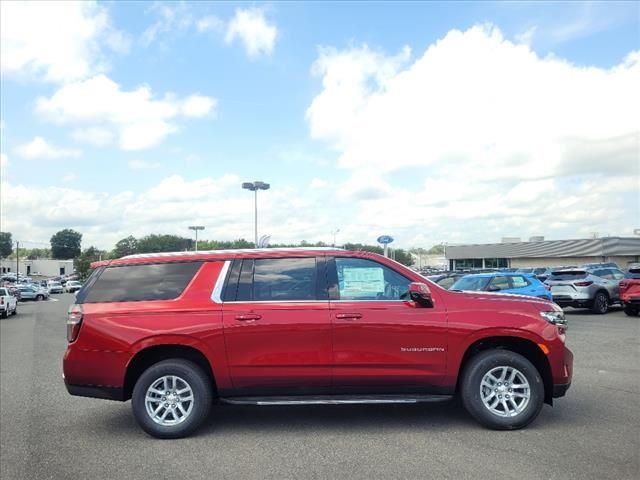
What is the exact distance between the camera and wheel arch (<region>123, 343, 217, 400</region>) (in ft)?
19.5

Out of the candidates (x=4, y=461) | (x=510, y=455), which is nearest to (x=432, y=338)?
(x=510, y=455)

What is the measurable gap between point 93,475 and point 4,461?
3.37ft

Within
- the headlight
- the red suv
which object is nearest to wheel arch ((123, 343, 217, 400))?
the red suv

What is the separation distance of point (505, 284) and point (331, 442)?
1113 centimetres

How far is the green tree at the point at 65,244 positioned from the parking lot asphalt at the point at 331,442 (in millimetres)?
164881

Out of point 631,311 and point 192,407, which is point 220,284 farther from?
point 631,311

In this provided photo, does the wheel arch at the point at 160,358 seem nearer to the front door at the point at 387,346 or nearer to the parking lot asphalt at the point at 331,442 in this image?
the parking lot asphalt at the point at 331,442

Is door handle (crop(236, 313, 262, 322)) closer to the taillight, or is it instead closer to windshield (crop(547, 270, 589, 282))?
the taillight

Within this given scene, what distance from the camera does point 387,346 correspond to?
5.78 meters

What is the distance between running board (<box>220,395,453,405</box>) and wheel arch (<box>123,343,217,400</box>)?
1.31 ft

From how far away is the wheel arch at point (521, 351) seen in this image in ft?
19.6

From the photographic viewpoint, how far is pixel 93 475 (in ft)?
15.9

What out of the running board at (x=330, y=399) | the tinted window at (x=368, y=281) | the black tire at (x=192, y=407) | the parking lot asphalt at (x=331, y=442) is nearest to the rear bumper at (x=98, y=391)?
the black tire at (x=192, y=407)

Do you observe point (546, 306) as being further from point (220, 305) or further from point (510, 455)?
point (220, 305)
